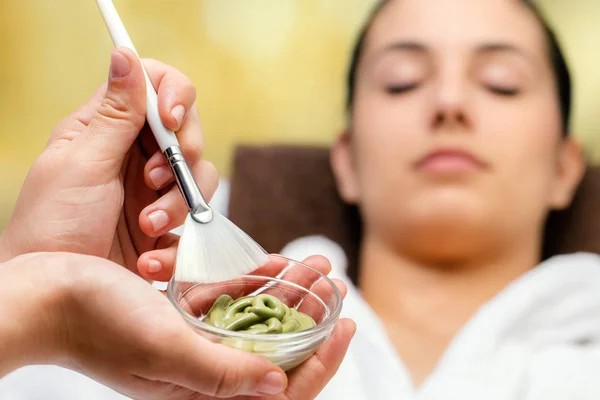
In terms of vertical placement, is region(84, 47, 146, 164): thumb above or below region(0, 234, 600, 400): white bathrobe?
above

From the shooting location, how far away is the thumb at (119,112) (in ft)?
2.42

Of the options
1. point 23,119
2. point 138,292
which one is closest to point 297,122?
point 23,119

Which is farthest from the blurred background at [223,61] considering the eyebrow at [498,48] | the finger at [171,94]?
the finger at [171,94]

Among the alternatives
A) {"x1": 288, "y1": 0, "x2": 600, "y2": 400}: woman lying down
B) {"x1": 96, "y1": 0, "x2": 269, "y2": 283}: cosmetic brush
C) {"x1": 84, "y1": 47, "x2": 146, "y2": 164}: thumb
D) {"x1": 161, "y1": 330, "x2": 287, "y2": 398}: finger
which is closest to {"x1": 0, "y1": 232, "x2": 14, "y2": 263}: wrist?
{"x1": 84, "y1": 47, "x2": 146, "y2": 164}: thumb

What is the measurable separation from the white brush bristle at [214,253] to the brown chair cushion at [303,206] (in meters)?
Answer: 0.77

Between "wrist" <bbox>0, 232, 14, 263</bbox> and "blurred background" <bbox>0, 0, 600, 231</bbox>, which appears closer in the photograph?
"wrist" <bbox>0, 232, 14, 263</bbox>

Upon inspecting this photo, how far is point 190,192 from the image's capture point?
720 millimetres

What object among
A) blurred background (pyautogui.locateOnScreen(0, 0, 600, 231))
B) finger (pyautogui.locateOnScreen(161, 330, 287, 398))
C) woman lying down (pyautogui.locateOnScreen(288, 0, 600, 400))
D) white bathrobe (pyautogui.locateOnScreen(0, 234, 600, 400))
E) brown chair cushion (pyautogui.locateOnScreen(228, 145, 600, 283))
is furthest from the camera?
blurred background (pyautogui.locateOnScreen(0, 0, 600, 231))

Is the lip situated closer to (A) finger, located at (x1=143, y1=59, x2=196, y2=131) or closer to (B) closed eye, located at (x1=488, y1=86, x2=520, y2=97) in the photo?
(B) closed eye, located at (x1=488, y1=86, x2=520, y2=97)

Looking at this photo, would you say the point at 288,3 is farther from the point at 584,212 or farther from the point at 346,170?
the point at 584,212

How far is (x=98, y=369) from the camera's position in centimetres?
61

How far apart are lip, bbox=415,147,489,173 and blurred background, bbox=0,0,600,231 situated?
49cm

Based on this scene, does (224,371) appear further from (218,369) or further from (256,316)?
(256,316)

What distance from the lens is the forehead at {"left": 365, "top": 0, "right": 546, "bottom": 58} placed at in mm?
1308
